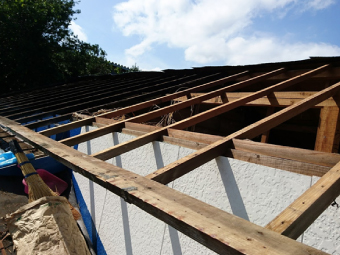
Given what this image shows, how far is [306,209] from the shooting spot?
36.0 inches

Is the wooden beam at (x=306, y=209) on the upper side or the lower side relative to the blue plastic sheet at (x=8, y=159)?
upper

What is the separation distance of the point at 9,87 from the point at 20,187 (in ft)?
43.3

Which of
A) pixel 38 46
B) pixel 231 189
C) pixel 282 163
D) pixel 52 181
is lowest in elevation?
pixel 52 181

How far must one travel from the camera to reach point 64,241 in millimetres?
2379

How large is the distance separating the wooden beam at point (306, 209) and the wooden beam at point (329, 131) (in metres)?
2.20

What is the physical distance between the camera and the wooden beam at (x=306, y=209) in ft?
2.77

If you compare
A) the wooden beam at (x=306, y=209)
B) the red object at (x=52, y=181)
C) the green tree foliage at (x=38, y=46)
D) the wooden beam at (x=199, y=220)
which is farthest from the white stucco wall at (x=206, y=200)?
the green tree foliage at (x=38, y=46)

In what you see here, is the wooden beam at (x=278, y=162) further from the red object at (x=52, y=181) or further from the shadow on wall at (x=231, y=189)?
the red object at (x=52, y=181)

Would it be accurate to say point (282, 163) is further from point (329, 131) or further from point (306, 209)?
point (329, 131)

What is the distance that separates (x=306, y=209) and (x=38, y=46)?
18814 mm

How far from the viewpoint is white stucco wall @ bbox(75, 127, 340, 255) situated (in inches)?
54.4

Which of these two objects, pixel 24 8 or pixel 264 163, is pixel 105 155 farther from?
pixel 24 8

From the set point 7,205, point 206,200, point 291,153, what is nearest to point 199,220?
point 291,153

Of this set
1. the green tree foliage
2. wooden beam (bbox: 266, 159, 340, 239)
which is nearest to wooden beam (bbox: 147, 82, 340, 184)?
wooden beam (bbox: 266, 159, 340, 239)
